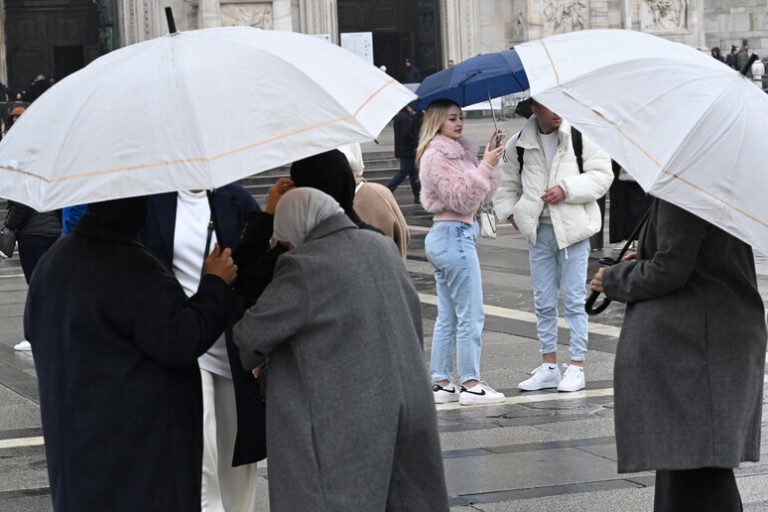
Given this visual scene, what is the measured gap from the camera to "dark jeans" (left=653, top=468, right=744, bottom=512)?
491cm

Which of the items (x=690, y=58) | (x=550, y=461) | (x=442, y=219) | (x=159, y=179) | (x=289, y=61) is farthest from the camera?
(x=442, y=219)

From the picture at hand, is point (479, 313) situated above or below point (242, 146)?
below

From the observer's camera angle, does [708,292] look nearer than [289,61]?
No

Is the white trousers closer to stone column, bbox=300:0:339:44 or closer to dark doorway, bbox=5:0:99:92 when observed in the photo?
stone column, bbox=300:0:339:44

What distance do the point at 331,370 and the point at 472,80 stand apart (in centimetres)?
415

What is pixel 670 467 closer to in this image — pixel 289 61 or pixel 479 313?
pixel 289 61

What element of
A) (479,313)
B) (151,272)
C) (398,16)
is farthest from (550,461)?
(398,16)

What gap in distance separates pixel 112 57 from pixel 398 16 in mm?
36448

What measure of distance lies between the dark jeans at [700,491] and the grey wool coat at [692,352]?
15 cm

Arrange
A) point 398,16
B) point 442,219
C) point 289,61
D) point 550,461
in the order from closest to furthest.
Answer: point 289,61 < point 550,461 < point 442,219 < point 398,16

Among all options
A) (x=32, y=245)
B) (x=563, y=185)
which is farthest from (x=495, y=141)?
(x=32, y=245)

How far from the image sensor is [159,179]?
12.3ft

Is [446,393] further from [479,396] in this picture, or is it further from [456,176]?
[456,176]

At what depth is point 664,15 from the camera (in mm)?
36469
